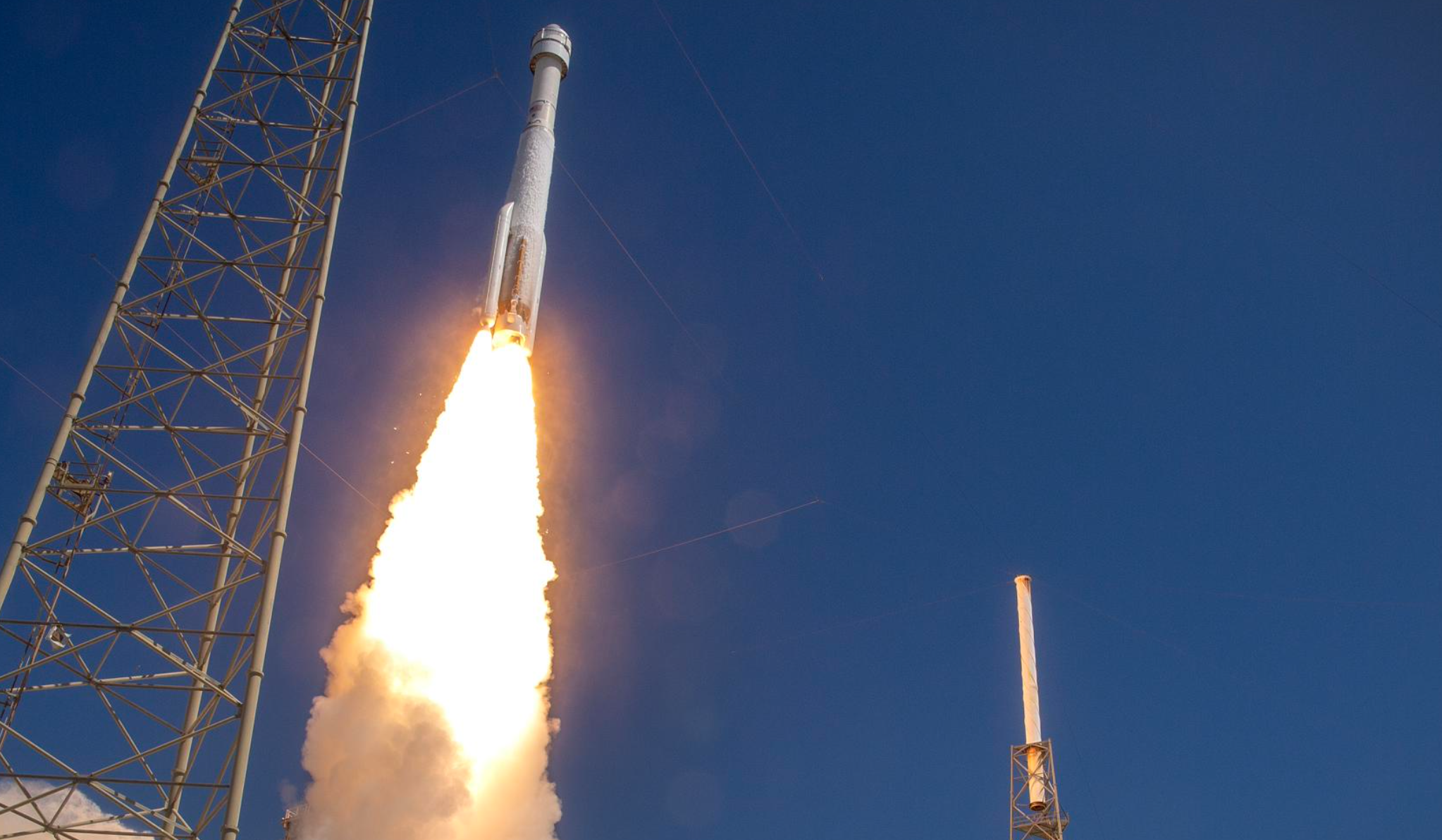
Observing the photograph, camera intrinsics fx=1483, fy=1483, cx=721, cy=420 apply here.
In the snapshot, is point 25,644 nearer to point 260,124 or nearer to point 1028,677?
point 260,124

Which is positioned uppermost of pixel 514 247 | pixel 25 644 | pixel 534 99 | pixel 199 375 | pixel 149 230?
pixel 534 99

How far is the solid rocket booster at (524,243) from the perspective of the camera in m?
35.5

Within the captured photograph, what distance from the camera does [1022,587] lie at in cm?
5262

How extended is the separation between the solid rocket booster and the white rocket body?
22.9 metres

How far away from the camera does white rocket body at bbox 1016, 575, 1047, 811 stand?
4725 centimetres

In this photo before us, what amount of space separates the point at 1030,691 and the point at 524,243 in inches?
960

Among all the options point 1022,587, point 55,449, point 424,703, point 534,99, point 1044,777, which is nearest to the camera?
point 55,449

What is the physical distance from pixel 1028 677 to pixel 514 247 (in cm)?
2447

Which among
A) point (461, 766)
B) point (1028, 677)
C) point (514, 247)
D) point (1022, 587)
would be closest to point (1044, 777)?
point (1028, 677)

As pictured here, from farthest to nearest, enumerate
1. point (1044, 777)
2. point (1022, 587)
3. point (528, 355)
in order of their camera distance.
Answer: point (1022, 587)
point (1044, 777)
point (528, 355)

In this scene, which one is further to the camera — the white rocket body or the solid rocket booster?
the white rocket body

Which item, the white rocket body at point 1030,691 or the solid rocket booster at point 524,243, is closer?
the solid rocket booster at point 524,243

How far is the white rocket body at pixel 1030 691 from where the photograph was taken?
4725 centimetres

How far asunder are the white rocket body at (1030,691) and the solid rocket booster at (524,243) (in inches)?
900
